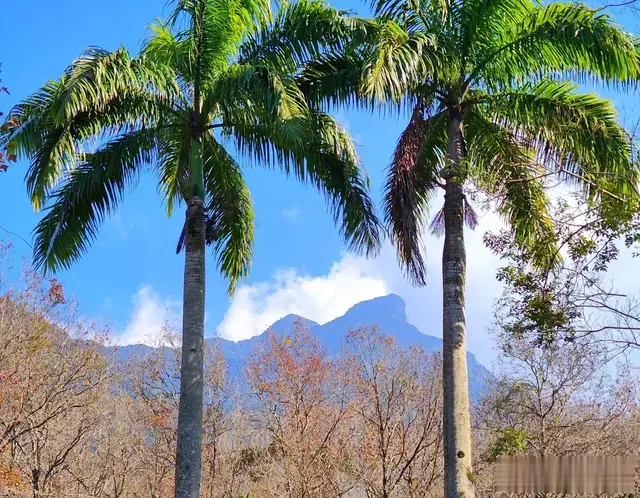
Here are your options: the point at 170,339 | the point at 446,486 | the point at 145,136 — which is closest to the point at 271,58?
the point at 145,136

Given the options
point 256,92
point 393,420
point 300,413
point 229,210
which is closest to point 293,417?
point 300,413

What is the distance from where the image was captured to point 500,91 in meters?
10.1

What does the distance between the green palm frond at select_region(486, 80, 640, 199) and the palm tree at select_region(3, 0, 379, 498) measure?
7.85 ft

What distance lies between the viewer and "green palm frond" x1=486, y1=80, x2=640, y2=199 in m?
9.41

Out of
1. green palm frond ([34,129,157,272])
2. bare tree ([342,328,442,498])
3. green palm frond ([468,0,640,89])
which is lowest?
bare tree ([342,328,442,498])

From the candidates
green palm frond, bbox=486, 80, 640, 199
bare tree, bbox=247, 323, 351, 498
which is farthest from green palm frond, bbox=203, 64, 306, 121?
bare tree, bbox=247, 323, 351, 498

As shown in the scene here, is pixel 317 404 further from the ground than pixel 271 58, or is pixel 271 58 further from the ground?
pixel 271 58

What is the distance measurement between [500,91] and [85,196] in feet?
19.9

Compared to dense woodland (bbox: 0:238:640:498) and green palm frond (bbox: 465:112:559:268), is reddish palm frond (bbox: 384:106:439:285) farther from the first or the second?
dense woodland (bbox: 0:238:640:498)

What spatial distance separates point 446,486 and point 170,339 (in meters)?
15.4

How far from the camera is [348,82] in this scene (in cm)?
1028

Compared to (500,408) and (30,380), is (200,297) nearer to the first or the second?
(30,380)

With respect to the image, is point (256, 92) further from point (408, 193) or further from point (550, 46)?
point (550, 46)

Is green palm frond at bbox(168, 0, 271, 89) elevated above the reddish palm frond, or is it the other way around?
green palm frond at bbox(168, 0, 271, 89)
